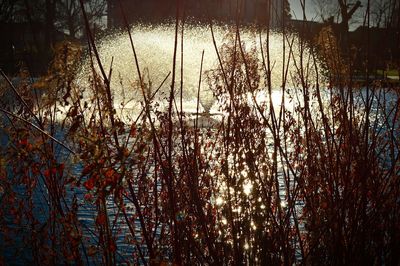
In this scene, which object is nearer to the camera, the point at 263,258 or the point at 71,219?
the point at 71,219

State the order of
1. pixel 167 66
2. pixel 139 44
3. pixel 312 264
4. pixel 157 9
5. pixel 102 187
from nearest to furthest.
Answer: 1. pixel 102 187
2. pixel 312 264
3. pixel 167 66
4. pixel 139 44
5. pixel 157 9

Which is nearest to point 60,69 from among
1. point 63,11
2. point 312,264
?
point 312,264

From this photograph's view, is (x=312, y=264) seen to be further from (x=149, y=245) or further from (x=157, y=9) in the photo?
(x=157, y=9)

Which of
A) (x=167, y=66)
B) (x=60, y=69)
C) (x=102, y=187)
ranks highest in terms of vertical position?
(x=60, y=69)

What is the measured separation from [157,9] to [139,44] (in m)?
33.1

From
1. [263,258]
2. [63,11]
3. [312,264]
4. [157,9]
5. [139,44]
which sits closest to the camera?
[263,258]

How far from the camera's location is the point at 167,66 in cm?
1795

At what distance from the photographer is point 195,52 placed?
18953 millimetres

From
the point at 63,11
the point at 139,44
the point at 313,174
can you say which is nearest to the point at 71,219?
the point at 313,174

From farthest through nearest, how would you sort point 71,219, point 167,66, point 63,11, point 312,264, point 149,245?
1. point 63,11
2. point 167,66
3. point 312,264
4. point 71,219
5. point 149,245


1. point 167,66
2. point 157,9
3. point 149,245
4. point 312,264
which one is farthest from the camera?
point 157,9

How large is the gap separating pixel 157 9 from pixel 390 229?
51.0m

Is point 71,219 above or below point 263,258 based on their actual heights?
above

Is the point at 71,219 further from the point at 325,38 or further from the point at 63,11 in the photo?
the point at 63,11
